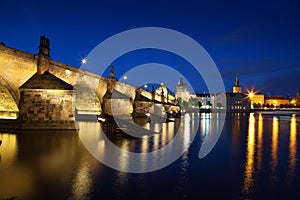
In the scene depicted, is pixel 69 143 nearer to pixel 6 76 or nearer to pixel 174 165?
pixel 174 165

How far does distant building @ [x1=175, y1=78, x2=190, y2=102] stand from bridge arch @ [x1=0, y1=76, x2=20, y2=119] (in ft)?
440

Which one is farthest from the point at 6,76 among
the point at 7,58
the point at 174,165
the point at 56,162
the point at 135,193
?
the point at 135,193

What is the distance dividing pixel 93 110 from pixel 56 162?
88.3ft

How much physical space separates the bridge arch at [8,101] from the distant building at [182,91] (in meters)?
134

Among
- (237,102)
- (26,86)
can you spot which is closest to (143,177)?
(26,86)

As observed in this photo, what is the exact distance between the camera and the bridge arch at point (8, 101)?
1917 centimetres

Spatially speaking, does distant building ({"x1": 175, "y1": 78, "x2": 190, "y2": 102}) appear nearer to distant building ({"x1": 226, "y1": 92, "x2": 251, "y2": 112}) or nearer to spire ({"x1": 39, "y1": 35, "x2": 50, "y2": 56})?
distant building ({"x1": 226, "y1": 92, "x2": 251, "y2": 112})

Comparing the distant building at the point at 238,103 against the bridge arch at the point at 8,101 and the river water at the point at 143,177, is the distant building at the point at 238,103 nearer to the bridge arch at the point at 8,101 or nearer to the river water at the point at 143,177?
the bridge arch at the point at 8,101

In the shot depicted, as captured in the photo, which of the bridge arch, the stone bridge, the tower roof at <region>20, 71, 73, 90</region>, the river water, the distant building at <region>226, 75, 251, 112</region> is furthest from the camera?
the distant building at <region>226, 75, 251, 112</region>

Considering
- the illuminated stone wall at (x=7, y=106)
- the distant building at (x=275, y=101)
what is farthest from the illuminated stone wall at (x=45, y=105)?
the distant building at (x=275, y=101)

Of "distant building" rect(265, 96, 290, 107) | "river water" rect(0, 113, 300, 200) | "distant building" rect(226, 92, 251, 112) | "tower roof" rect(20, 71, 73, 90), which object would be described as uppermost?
"distant building" rect(265, 96, 290, 107)

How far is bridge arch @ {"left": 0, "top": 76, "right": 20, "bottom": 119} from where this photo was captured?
19.2 m

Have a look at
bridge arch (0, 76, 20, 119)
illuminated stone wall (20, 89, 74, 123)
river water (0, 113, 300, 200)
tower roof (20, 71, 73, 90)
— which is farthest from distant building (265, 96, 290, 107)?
river water (0, 113, 300, 200)

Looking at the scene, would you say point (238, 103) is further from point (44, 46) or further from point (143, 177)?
point (143, 177)
